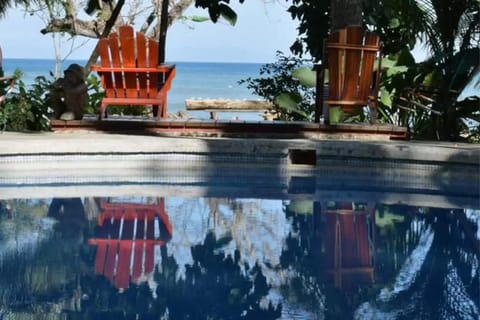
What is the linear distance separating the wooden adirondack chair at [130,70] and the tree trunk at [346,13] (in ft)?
6.12

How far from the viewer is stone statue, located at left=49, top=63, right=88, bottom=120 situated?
348 inches

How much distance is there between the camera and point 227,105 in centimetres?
1353

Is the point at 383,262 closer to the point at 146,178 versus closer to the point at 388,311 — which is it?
the point at 388,311

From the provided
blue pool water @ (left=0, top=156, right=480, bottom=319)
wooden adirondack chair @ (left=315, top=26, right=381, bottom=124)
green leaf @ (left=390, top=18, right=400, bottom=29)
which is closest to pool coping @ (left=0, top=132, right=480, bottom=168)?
blue pool water @ (left=0, top=156, right=480, bottom=319)

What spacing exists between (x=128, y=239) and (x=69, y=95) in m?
3.44

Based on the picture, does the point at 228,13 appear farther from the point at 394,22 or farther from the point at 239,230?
the point at 239,230

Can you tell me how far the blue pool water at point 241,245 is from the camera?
4285 millimetres

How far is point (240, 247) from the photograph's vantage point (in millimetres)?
5465

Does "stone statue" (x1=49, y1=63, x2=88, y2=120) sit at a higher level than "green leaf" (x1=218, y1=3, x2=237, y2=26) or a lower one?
lower

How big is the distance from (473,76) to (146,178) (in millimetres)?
3441

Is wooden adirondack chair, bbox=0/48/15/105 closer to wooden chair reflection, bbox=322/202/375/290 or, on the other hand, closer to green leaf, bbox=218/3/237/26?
green leaf, bbox=218/3/237/26

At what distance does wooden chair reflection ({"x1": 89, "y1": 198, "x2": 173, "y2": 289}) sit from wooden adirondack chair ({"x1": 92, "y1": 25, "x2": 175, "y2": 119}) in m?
2.11

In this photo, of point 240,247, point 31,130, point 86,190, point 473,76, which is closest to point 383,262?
point 240,247

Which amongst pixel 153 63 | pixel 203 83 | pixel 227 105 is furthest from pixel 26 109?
pixel 203 83
